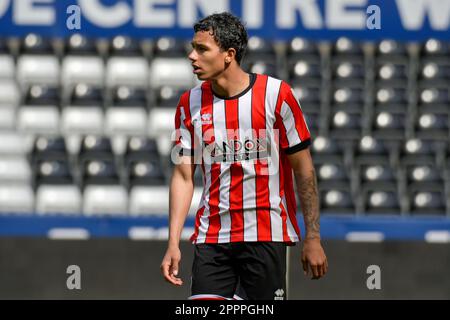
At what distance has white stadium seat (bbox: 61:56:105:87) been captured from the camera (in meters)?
8.59

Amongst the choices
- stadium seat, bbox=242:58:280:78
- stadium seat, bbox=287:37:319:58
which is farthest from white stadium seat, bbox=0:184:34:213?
stadium seat, bbox=287:37:319:58

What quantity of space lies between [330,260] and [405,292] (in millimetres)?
531

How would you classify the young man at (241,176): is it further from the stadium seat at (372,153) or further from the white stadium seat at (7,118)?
the white stadium seat at (7,118)

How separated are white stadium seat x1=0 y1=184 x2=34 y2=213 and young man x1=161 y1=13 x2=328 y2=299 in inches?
152

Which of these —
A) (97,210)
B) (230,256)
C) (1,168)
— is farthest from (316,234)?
(1,168)

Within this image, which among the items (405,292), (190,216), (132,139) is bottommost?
(405,292)

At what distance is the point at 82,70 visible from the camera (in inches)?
339

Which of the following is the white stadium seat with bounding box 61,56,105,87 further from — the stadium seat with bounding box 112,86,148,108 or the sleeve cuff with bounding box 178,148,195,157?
the sleeve cuff with bounding box 178,148,195,157

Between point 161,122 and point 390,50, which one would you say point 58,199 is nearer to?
point 161,122

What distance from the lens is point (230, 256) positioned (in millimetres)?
3787

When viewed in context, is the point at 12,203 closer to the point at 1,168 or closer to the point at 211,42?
the point at 1,168

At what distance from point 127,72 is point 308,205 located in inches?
199

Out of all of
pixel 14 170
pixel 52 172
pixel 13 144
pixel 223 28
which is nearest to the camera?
pixel 223 28

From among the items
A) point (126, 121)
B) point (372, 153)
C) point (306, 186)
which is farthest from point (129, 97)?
point (306, 186)
